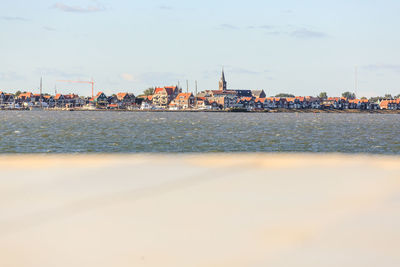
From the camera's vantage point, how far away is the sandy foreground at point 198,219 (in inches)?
328

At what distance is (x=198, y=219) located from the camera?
10625 mm

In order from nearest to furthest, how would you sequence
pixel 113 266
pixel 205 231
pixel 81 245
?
Answer: pixel 113 266, pixel 81 245, pixel 205 231

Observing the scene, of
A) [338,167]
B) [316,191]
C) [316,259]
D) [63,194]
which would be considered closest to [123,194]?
[63,194]

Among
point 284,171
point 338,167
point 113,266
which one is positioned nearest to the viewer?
point 113,266

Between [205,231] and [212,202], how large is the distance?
2.69m

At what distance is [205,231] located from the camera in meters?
9.73

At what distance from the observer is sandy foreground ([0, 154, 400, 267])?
833 cm

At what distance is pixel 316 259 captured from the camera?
820cm

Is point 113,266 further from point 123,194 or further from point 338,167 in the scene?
point 338,167

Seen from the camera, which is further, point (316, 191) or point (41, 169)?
point (41, 169)

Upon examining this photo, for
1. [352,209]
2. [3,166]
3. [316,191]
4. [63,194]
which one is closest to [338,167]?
[316,191]

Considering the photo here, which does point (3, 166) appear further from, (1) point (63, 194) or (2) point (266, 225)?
(2) point (266, 225)

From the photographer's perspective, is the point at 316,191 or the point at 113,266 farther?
the point at 316,191

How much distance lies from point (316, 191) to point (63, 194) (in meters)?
6.92
